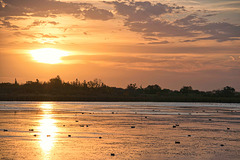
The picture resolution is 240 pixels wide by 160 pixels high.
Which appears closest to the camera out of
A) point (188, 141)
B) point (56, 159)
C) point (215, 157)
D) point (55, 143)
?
point (56, 159)

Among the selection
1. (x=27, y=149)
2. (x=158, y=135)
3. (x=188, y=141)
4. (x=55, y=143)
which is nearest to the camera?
(x=27, y=149)

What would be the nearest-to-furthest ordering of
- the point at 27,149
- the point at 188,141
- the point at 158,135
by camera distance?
the point at 27,149 → the point at 188,141 → the point at 158,135

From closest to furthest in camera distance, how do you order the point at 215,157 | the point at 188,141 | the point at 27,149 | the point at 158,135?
1. the point at 215,157
2. the point at 27,149
3. the point at 188,141
4. the point at 158,135

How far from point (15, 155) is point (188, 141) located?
520 inches

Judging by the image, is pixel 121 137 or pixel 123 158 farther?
pixel 121 137

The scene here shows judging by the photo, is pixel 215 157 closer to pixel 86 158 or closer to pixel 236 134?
pixel 86 158

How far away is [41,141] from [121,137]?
6455 mm

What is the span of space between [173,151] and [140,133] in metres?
9.68

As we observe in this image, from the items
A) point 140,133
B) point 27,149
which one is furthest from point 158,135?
point 27,149

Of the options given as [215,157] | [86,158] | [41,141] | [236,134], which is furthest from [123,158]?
[236,134]

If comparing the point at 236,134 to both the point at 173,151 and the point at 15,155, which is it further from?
the point at 15,155

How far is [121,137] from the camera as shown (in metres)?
31.3

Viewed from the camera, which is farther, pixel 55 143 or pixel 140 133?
pixel 140 133

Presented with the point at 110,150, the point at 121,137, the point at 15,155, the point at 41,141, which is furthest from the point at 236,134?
the point at 15,155
